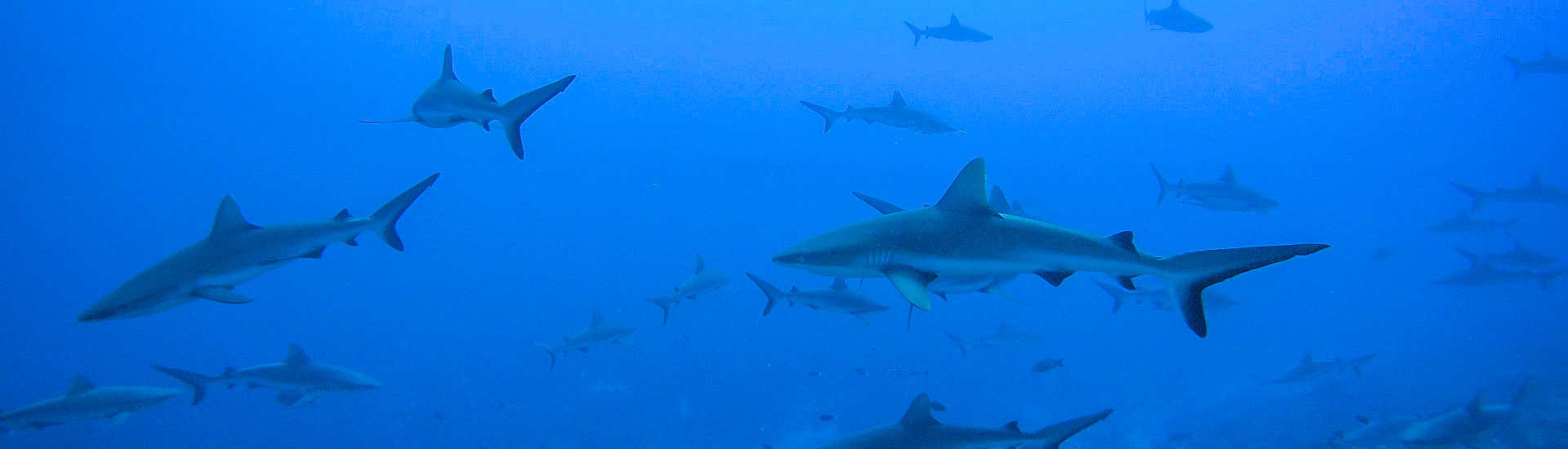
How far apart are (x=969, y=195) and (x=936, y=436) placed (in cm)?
261

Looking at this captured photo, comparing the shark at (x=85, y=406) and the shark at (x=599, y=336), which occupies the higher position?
the shark at (x=85, y=406)

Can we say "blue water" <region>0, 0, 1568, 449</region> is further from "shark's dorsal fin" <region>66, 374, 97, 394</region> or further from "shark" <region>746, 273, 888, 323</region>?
"shark's dorsal fin" <region>66, 374, 97, 394</region>

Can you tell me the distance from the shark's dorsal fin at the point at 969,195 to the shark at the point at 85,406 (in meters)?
10.4

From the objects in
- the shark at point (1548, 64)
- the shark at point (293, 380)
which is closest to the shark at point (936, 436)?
the shark at point (293, 380)

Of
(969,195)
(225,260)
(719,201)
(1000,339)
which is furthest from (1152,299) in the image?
(719,201)

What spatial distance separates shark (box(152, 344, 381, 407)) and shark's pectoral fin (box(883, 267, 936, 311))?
364 inches

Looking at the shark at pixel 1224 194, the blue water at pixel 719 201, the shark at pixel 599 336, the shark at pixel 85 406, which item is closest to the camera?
the shark at pixel 85 406

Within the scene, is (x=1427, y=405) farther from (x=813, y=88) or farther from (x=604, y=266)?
(x=813, y=88)

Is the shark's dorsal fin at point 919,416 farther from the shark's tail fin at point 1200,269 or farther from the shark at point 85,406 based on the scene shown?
the shark at point 85,406

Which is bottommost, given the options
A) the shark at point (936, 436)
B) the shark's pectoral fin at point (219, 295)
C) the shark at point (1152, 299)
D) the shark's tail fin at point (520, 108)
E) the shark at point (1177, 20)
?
the shark at point (1152, 299)

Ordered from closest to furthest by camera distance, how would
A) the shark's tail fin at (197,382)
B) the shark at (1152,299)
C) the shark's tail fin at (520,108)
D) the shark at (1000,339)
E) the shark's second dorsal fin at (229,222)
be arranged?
the shark's second dorsal fin at (229,222)
the shark's tail fin at (520,108)
the shark's tail fin at (197,382)
the shark at (1152,299)
the shark at (1000,339)

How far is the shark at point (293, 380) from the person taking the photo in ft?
30.3

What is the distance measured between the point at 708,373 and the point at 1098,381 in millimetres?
16890

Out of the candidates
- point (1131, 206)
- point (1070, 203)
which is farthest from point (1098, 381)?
point (1131, 206)
